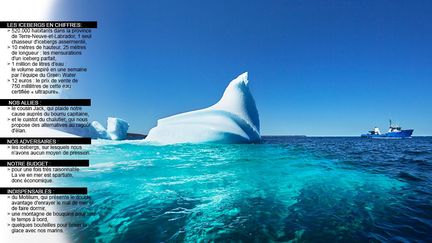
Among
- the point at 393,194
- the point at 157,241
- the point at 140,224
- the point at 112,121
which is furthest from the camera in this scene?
the point at 112,121

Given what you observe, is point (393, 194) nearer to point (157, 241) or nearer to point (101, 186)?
point (157, 241)

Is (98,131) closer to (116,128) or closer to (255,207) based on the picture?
(116,128)

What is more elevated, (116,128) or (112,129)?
(116,128)

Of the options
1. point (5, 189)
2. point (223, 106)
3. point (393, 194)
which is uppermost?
point (223, 106)

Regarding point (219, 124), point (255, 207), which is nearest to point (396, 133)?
point (219, 124)

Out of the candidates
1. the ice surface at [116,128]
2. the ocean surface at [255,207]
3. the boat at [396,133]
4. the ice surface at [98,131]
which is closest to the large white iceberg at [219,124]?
the ice surface at [116,128]

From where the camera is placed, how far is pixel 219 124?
85.2 ft

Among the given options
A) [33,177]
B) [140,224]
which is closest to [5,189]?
[33,177]

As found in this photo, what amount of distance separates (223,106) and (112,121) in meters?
22.5

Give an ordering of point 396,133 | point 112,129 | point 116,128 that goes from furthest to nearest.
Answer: point 396,133 → point 112,129 → point 116,128

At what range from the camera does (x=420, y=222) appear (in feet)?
13.2

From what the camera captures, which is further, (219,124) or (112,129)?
(112,129)

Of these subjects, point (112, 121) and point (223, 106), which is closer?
point (223, 106)

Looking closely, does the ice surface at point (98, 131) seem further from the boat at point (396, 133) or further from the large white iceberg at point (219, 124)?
the boat at point (396, 133)
